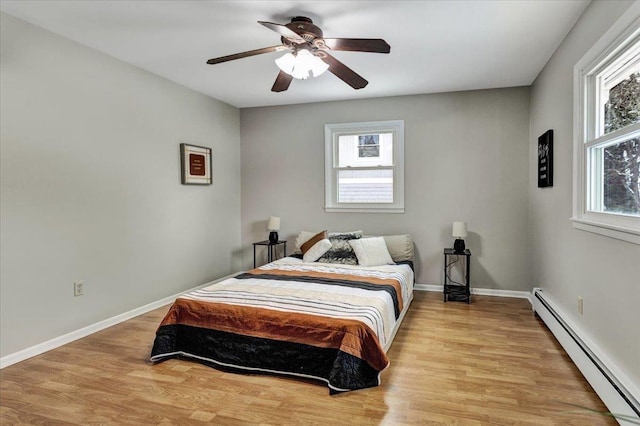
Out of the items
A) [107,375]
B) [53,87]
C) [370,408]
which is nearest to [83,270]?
[107,375]

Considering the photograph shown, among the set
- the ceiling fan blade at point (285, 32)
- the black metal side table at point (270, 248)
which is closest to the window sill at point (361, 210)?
the black metal side table at point (270, 248)

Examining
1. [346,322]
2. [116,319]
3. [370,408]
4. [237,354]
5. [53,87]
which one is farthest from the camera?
[116,319]

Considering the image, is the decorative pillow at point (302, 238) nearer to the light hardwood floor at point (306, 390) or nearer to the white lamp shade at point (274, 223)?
the white lamp shade at point (274, 223)

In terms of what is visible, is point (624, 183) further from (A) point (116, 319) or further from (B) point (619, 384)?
(A) point (116, 319)

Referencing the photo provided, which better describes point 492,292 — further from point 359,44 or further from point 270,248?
point 359,44

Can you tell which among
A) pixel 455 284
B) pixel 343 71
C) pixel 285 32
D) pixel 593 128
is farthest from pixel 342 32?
pixel 455 284

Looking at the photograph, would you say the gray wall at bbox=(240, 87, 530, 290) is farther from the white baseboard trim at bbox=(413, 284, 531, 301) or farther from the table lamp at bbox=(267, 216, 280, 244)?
the table lamp at bbox=(267, 216, 280, 244)

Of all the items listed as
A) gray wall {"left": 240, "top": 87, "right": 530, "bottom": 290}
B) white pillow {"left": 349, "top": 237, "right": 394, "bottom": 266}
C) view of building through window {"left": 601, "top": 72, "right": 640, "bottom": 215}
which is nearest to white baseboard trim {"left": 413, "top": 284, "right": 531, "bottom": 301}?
gray wall {"left": 240, "top": 87, "right": 530, "bottom": 290}

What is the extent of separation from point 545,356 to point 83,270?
12.4ft

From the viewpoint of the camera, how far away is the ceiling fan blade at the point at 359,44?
2576 millimetres

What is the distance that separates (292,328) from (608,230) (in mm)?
2022

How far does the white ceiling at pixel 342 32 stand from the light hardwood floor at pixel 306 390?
2471mm

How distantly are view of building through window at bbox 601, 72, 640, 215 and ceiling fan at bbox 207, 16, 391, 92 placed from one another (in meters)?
1.40

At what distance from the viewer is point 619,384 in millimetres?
2113
